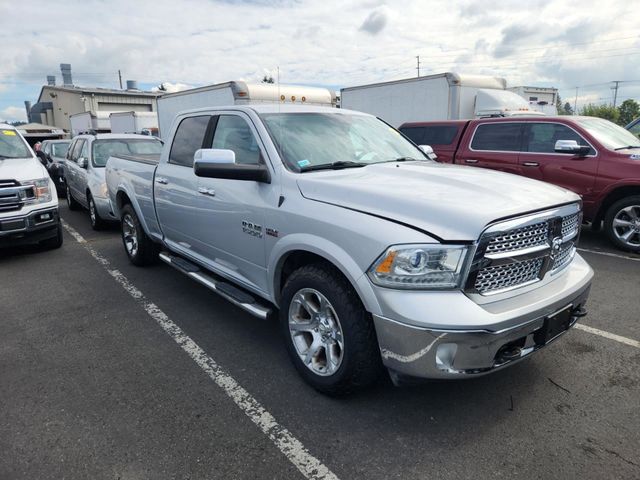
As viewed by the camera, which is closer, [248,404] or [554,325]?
[554,325]

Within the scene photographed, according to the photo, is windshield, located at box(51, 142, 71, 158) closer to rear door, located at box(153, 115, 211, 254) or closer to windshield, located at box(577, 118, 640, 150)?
rear door, located at box(153, 115, 211, 254)

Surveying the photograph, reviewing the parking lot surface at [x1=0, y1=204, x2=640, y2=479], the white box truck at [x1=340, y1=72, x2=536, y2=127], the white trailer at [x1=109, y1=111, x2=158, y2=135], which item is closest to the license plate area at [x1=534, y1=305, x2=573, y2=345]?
the parking lot surface at [x1=0, y1=204, x2=640, y2=479]

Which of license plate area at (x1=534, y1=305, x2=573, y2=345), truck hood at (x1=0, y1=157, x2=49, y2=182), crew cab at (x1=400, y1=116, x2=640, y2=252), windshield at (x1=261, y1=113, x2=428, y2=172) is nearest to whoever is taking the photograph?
license plate area at (x1=534, y1=305, x2=573, y2=345)

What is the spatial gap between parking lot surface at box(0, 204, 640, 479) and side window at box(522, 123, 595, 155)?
3597 mm

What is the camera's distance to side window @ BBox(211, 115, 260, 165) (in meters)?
3.65

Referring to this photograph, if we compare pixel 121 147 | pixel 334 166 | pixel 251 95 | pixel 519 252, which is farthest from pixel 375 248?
pixel 251 95

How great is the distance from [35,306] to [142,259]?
138 centimetres

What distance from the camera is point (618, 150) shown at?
6.70m

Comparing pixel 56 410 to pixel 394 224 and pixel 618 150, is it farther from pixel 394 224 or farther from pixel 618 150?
pixel 618 150

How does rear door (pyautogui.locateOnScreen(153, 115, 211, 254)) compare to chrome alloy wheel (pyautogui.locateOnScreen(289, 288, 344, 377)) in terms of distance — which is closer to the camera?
chrome alloy wheel (pyautogui.locateOnScreen(289, 288, 344, 377))

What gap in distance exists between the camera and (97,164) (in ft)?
28.6

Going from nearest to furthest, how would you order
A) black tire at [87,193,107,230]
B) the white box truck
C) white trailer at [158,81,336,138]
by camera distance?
black tire at [87,193,107,230]
the white box truck
white trailer at [158,81,336,138]

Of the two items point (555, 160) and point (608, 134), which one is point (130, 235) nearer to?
point (555, 160)

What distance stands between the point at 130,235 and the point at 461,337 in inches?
199
